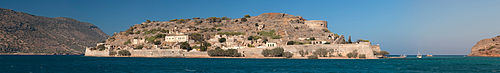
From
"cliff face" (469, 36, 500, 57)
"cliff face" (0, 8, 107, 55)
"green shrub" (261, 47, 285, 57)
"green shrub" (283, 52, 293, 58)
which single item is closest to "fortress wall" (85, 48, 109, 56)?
"green shrub" (261, 47, 285, 57)

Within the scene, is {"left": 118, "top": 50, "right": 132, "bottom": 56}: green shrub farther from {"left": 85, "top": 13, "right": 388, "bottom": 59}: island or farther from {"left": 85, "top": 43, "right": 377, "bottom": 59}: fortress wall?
{"left": 85, "top": 43, "right": 377, "bottom": 59}: fortress wall

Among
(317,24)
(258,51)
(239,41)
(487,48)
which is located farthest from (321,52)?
(487,48)

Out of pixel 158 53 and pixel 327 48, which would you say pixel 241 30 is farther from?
pixel 327 48

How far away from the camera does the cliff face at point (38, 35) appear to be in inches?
5101

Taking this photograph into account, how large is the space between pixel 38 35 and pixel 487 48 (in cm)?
13859

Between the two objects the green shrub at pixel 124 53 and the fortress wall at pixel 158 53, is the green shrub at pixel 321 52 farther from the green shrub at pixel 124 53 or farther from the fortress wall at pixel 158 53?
the green shrub at pixel 124 53

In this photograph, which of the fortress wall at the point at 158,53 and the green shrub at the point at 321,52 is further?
the fortress wall at the point at 158,53

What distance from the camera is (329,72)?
112 feet

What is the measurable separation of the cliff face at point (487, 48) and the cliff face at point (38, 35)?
125 meters

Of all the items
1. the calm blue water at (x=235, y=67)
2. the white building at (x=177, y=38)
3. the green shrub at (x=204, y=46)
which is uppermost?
the white building at (x=177, y=38)

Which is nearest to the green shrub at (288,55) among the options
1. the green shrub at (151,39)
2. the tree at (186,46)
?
the tree at (186,46)

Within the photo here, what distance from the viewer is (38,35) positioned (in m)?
146

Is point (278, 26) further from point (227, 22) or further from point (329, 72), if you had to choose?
point (329, 72)

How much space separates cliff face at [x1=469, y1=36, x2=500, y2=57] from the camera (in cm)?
10950
